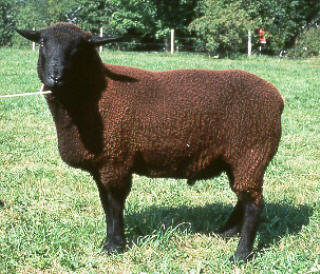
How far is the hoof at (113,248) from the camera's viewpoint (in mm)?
3500

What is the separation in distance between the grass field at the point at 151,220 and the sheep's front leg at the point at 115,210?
0.35 ft

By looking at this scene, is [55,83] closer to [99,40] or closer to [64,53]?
[64,53]

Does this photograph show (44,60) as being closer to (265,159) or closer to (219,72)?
(219,72)

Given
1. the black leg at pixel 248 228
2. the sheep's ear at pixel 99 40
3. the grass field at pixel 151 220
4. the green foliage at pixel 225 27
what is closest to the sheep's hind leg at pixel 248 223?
the black leg at pixel 248 228

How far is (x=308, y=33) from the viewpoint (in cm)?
2736

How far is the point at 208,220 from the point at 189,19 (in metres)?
34.9

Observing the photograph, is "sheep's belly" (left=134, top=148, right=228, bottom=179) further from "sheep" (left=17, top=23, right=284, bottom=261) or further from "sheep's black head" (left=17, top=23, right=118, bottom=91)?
"sheep's black head" (left=17, top=23, right=118, bottom=91)

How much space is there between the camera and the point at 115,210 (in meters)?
3.46

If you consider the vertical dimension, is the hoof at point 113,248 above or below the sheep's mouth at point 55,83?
below

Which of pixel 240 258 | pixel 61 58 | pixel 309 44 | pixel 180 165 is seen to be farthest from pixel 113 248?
pixel 309 44

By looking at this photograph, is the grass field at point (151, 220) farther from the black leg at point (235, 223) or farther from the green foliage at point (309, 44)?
the green foliage at point (309, 44)

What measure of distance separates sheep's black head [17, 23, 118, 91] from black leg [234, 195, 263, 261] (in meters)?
1.71

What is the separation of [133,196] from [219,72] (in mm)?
1868

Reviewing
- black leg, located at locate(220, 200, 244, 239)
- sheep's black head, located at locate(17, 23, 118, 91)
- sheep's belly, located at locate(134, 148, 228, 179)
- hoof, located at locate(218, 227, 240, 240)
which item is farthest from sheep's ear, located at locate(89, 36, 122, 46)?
hoof, located at locate(218, 227, 240, 240)
